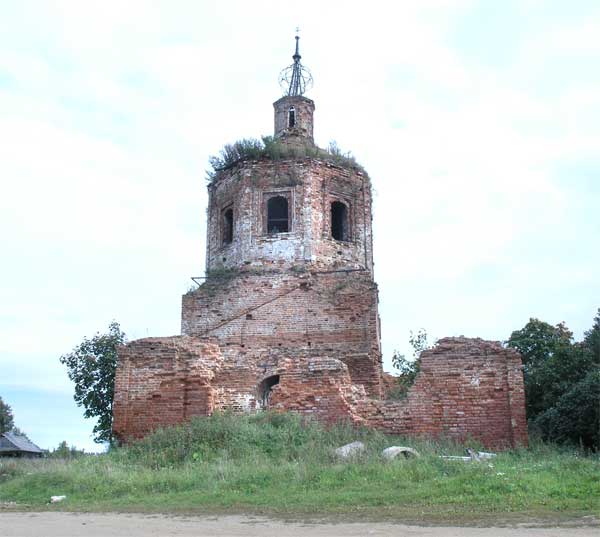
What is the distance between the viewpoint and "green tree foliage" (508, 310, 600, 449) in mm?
13273

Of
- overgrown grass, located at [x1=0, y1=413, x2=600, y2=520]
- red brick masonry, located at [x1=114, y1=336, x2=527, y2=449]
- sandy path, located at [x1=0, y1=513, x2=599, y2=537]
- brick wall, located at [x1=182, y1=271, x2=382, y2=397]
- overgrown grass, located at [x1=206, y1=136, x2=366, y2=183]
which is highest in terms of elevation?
overgrown grass, located at [x1=206, y1=136, x2=366, y2=183]

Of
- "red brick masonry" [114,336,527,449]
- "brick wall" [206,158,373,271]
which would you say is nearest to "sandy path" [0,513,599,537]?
"red brick masonry" [114,336,527,449]

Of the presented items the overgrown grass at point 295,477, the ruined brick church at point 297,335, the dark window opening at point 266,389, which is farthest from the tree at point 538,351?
the dark window opening at point 266,389

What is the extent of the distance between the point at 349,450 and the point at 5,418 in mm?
31290

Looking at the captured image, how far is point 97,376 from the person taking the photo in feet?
68.1

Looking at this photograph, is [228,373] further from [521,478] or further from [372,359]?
[521,478]

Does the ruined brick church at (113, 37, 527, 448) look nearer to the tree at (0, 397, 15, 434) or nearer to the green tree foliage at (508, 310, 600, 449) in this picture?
the green tree foliage at (508, 310, 600, 449)

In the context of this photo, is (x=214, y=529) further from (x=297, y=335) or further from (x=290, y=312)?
(x=290, y=312)

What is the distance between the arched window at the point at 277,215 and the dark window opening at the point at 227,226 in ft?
3.54

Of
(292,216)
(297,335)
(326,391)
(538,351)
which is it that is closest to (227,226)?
(292,216)

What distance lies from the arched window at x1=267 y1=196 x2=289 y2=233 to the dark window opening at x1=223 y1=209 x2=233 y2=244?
1080 mm

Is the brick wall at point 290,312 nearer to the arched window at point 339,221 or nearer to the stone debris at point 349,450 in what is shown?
the arched window at point 339,221

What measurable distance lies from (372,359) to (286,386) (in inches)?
85.1

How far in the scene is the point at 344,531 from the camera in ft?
20.7
